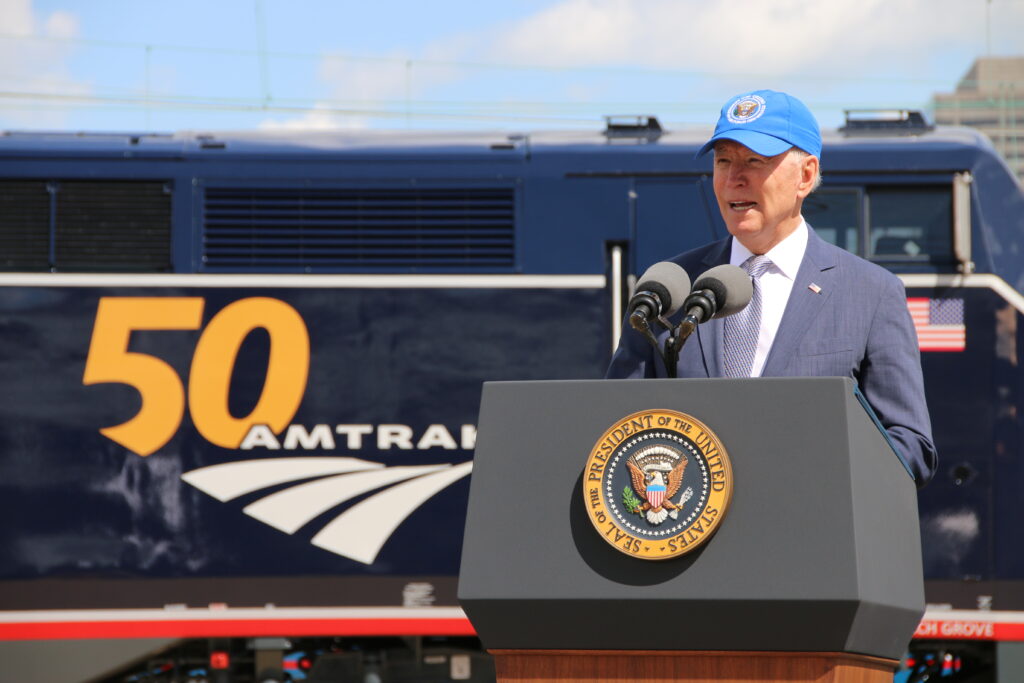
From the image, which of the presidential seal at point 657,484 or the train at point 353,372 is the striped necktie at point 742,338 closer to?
the presidential seal at point 657,484

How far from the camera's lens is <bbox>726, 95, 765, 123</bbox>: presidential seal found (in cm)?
270

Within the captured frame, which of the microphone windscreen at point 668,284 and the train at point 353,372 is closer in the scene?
the microphone windscreen at point 668,284

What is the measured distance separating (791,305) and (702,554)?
2.67 feet

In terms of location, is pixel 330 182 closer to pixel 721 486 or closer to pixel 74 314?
pixel 74 314

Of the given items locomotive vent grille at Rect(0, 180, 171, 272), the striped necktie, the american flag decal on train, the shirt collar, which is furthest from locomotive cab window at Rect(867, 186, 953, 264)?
the striped necktie

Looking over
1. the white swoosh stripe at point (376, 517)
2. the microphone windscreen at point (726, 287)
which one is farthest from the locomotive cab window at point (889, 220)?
the microphone windscreen at point (726, 287)

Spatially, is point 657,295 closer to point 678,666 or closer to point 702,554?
point 702,554

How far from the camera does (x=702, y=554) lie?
2.08 m

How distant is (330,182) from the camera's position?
25.3 ft

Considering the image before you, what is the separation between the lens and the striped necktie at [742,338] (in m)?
2.72

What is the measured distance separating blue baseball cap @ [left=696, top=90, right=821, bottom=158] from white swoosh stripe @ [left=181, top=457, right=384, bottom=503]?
5.05 m

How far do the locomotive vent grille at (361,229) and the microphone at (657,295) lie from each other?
5.20 metres

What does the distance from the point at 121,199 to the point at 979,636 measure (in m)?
5.75

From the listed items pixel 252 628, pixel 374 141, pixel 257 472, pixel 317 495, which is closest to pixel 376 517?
pixel 317 495
